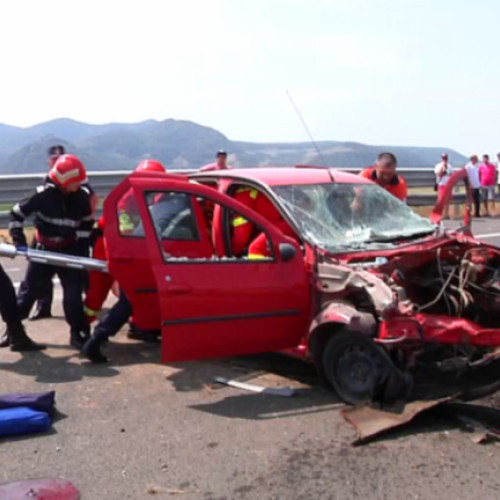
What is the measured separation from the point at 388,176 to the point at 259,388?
3038mm

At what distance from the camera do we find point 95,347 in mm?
6371

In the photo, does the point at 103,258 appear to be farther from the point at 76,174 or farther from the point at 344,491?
the point at 344,491

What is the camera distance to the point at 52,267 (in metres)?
6.92

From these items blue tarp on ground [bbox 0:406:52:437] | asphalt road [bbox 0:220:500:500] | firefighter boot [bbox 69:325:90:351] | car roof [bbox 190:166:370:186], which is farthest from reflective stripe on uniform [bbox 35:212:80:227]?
blue tarp on ground [bbox 0:406:52:437]

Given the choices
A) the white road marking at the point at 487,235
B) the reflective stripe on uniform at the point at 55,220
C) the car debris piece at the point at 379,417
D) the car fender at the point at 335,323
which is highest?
the reflective stripe on uniform at the point at 55,220

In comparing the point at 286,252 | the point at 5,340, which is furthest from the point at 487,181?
the point at 286,252

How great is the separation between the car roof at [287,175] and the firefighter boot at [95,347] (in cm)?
155

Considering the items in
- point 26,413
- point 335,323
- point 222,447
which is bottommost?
point 222,447

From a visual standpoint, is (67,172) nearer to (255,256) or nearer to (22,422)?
(255,256)

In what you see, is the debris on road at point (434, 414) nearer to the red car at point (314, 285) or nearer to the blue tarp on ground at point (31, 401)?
the red car at point (314, 285)

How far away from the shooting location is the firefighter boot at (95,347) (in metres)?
6.33

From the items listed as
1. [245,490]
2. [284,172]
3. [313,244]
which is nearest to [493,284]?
[313,244]

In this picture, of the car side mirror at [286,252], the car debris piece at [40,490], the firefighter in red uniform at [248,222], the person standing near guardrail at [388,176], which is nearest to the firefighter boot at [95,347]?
the firefighter in red uniform at [248,222]

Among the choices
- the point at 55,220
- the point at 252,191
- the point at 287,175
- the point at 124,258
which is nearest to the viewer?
the point at 124,258
